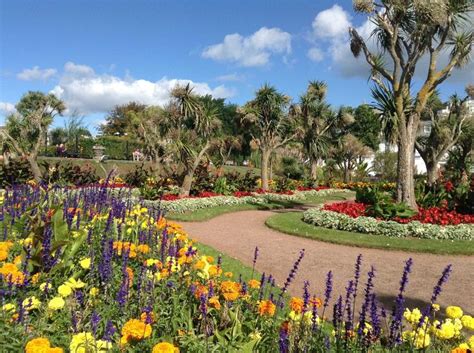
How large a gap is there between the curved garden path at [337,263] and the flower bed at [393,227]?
1526 mm

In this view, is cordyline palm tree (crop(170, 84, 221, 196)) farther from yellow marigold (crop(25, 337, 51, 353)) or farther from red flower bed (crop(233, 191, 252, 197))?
yellow marigold (crop(25, 337, 51, 353))

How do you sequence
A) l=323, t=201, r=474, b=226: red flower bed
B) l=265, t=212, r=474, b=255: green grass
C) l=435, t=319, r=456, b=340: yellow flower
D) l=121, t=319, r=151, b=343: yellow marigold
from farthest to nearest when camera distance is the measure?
l=323, t=201, r=474, b=226: red flower bed < l=265, t=212, r=474, b=255: green grass < l=435, t=319, r=456, b=340: yellow flower < l=121, t=319, r=151, b=343: yellow marigold

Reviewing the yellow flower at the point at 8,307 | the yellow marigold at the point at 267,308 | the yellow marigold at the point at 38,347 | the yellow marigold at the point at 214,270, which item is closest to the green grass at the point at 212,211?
the yellow marigold at the point at 214,270

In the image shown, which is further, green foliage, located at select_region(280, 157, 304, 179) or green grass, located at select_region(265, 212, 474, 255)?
green foliage, located at select_region(280, 157, 304, 179)

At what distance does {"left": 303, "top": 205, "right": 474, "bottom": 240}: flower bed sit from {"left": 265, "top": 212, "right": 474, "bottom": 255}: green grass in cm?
32

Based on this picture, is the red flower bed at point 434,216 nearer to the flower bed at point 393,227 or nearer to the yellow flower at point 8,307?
the flower bed at point 393,227

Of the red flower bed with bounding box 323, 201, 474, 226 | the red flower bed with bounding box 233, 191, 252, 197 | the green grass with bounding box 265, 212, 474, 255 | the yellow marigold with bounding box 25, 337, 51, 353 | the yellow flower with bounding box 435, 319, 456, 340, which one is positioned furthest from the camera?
the red flower bed with bounding box 233, 191, 252, 197

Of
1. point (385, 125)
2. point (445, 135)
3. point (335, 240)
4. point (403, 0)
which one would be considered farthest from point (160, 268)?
point (445, 135)

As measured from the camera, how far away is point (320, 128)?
97.1ft

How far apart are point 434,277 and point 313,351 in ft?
16.6

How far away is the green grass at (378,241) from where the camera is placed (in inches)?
347

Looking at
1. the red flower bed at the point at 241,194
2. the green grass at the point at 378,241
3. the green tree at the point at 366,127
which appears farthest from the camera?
the green tree at the point at 366,127

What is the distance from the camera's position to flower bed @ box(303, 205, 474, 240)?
32.9 ft

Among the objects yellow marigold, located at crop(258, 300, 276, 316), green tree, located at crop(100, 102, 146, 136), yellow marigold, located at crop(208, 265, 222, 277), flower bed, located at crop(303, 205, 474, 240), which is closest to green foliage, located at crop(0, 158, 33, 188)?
flower bed, located at crop(303, 205, 474, 240)
